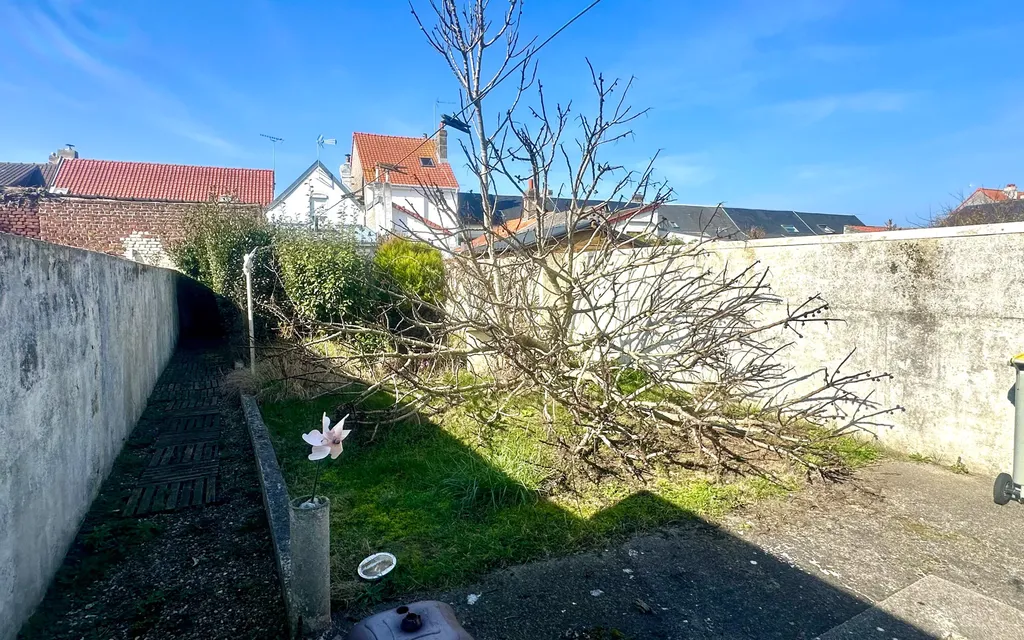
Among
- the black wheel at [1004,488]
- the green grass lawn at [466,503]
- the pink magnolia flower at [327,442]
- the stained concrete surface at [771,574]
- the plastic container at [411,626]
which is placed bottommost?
the stained concrete surface at [771,574]

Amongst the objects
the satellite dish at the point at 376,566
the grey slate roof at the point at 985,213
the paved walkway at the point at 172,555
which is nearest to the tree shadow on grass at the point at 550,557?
the satellite dish at the point at 376,566

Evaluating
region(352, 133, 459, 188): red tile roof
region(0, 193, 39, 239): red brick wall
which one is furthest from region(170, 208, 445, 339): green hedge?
region(352, 133, 459, 188): red tile roof

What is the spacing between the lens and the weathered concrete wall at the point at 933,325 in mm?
4574

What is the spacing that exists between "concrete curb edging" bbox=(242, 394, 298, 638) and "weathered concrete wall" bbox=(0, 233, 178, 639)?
1.21m

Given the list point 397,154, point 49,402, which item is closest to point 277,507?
point 49,402

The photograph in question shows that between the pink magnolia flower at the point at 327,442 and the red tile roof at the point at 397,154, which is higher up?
the red tile roof at the point at 397,154

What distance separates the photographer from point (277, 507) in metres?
3.87

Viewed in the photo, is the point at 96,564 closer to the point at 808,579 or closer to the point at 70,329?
the point at 70,329

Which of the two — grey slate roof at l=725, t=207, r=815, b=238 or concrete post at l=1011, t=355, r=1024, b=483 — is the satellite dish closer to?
concrete post at l=1011, t=355, r=1024, b=483

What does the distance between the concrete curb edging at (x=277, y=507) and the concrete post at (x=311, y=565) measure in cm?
6

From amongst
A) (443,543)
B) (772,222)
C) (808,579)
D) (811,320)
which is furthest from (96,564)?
(772,222)

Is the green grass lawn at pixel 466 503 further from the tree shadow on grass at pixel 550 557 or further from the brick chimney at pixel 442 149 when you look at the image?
the brick chimney at pixel 442 149

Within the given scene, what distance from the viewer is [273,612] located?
10.0ft

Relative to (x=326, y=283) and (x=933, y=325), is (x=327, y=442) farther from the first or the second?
(x=326, y=283)
